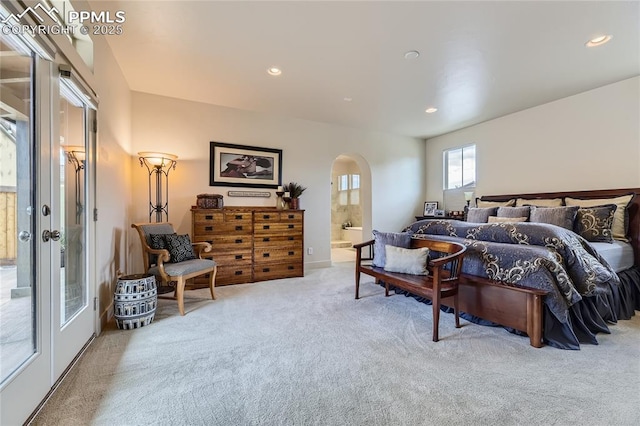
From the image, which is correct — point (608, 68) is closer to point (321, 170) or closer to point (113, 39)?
point (321, 170)

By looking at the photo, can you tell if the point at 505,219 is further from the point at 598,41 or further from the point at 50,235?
the point at 50,235

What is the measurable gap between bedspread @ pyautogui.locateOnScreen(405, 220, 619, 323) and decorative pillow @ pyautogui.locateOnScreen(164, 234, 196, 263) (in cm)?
→ 303

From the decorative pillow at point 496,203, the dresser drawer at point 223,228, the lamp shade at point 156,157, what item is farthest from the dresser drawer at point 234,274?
the decorative pillow at point 496,203

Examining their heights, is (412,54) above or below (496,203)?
above

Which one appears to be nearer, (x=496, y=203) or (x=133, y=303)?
(x=133, y=303)

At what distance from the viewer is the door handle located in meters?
1.51

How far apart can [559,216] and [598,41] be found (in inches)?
72.4

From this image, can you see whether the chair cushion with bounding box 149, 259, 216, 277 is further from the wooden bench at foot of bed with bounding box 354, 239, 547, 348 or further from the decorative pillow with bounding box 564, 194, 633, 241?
the decorative pillow with bounding box 564, 194, 633, 241

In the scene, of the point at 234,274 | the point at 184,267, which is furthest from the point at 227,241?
the point at 184,267

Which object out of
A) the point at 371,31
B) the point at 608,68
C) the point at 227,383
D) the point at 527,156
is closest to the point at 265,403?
the point at 227,383

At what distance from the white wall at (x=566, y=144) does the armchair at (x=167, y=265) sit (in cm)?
496

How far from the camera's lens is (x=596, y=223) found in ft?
10.3

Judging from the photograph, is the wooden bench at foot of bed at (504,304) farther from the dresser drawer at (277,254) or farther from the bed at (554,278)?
the dresser drawer at (277,254)

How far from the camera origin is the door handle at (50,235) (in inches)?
59.4
